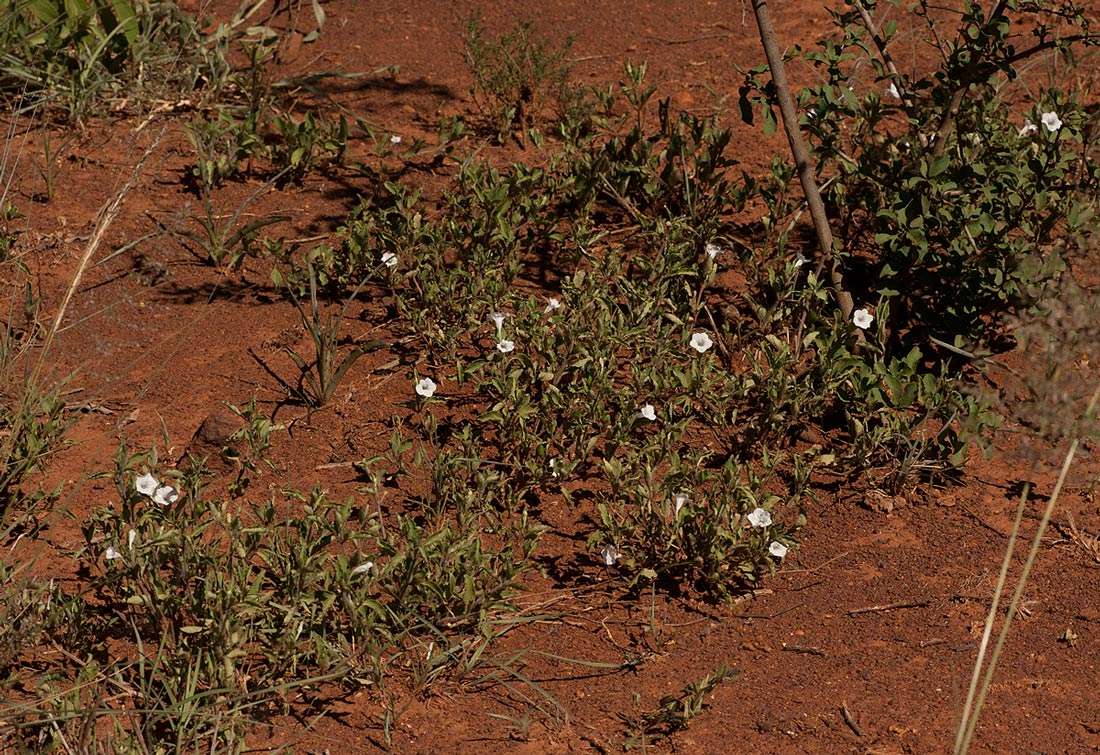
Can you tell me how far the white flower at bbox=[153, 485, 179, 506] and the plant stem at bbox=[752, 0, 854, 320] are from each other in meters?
2.00

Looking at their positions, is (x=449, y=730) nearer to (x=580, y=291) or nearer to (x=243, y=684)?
(x=243, y=684)

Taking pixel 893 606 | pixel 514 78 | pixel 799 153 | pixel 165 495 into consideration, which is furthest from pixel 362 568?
pixel 514 78

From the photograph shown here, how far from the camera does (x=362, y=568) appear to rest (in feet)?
10.9

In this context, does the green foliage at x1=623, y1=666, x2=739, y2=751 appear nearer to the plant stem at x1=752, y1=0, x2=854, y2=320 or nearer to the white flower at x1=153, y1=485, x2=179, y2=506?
the white flower at x1=153, y1=485, x2=179, y2=506

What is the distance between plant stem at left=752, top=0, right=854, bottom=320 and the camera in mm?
4074

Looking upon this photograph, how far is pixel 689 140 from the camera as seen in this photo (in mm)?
5227

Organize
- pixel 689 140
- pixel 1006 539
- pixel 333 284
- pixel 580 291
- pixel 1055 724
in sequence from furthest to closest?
pixel 689 140, pixel 333 284, pixel 580 291, pixel 1006 539, pixel 1055 724

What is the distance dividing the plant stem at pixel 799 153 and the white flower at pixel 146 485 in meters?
2.03

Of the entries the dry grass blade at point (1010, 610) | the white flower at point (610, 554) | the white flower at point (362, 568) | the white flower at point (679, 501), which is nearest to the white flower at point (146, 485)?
the white flower at point (362, 568)

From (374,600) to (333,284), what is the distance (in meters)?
1.61

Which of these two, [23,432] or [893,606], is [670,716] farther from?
[23,432]

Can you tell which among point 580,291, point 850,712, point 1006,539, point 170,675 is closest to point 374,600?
point 170,675

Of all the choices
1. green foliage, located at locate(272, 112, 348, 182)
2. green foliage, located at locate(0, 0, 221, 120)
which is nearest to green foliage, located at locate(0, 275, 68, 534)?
green foliage, located at locate(272, 112, 348, 182)

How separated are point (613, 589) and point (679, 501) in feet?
0.98
